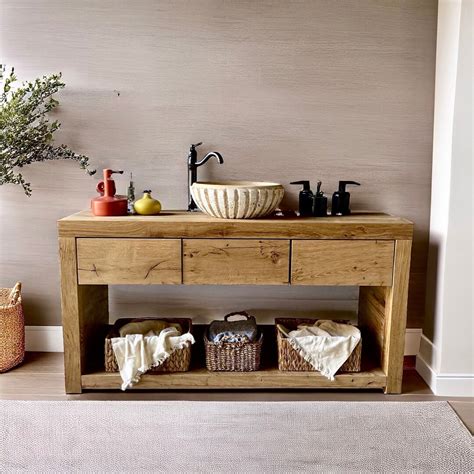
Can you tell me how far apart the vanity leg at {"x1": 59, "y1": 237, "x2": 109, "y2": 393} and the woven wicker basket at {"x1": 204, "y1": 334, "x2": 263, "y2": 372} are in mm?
574

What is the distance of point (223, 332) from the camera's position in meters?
2.70

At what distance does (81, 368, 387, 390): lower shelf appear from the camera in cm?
259

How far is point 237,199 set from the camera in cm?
247

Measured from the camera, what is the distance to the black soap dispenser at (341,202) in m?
2.75

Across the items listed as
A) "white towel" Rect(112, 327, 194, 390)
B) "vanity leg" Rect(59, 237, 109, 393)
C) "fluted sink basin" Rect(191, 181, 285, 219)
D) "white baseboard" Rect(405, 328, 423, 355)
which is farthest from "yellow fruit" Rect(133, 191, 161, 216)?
"white baseboard" Rect(405, 328, 423, 355)

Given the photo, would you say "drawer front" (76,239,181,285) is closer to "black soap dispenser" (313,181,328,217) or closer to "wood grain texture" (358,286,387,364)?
"black soap dispenser" (313,181,328,217)

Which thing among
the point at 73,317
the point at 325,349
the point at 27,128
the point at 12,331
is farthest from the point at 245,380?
the point at 27,128

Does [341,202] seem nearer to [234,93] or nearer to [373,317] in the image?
[373,317]

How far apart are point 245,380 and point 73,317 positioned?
2.72ft

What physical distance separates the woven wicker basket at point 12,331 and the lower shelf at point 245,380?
20.1 inches

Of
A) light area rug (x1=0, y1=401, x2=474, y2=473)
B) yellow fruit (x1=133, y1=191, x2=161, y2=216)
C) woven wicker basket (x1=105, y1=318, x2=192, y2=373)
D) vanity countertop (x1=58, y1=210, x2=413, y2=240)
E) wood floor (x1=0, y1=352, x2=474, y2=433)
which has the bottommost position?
wood floor (x1=0, y1=352, x2=474, y2=433)

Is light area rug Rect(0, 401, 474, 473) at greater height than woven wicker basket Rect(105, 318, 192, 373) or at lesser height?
lesser

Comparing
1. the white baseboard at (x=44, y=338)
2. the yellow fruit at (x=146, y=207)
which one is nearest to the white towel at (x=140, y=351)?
the yellow fruit at (x=146, y=207)

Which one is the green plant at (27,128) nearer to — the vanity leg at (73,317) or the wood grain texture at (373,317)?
the vanity leg at (73,317)
